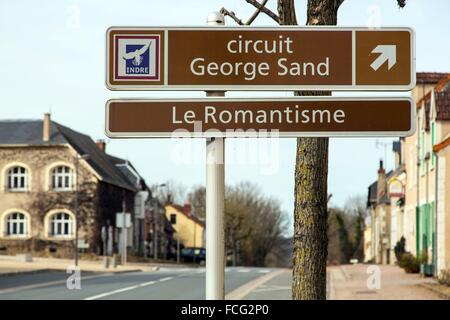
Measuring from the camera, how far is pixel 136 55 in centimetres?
456

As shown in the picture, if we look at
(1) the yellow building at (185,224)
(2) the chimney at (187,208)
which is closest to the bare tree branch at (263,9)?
(1) the yellow building at (185,224)

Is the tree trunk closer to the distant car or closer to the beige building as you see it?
the beige building

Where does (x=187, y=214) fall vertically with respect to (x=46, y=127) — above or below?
below

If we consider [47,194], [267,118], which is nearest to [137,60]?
[267,118]

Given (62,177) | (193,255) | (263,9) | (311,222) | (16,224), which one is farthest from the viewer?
(193,255)

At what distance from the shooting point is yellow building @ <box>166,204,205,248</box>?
4262 inches

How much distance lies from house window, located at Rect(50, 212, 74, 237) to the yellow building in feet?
148

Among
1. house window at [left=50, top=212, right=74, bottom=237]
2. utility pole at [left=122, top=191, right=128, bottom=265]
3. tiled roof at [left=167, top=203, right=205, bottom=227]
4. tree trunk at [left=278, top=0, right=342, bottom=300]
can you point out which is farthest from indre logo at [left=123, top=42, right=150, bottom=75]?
tiled roof at [left=167, top=203, right=205, bottom=227]

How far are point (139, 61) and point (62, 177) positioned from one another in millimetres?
59920

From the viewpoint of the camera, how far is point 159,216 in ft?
290

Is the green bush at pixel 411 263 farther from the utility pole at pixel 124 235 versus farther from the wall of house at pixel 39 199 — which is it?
the wall of house at pixel 39 199

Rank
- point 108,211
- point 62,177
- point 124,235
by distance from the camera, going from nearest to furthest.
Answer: point 62,177 → point 108,211 → point 124,235

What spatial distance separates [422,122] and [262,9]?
2758cm

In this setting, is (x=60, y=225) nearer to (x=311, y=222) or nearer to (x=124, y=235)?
(x=124, y=235)
